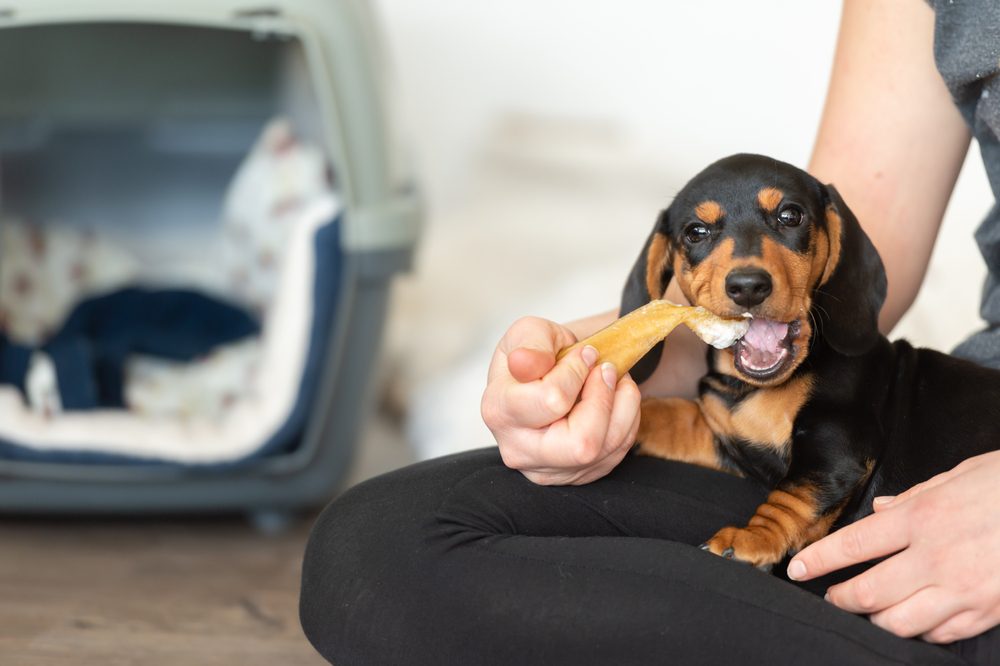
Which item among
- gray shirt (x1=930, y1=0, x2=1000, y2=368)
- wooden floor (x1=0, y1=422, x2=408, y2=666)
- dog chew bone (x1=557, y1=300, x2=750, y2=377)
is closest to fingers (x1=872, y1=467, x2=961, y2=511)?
dog chew bone (x1=557, y1=300, x2=750, y2=377)

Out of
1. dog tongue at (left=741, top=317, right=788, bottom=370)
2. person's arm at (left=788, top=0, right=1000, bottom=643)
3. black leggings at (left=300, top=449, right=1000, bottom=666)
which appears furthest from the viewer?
person's arm at (left=788, top=0, right=1000, bottom=643)

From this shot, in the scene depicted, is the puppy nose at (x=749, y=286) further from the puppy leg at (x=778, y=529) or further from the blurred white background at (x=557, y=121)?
the blurred white background at (x=557, y=121)

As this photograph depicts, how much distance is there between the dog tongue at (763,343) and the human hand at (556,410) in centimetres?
16

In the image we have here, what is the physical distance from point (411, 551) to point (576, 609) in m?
0.18

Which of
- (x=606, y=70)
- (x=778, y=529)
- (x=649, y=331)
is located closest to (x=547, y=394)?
(x=649, y=331)

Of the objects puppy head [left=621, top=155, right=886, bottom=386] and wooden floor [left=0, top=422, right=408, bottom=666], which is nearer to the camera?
puppy head [left=621, top=155, right=886, bottom=386]

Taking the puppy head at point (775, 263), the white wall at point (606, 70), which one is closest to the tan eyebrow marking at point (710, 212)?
the puppy head at point (775, 263)

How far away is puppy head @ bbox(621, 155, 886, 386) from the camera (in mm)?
1250

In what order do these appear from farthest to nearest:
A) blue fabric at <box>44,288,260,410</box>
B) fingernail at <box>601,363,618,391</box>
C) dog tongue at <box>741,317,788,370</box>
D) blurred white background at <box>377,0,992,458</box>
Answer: blurred white background at <box>377,0,992,458</box> < blue fabric at <box>44,288,260,410</box> < dog tongue at <box>741,317,788,370</box> < fingernail at <box>601,363,618,391</box>

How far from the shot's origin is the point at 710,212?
51.6 inches

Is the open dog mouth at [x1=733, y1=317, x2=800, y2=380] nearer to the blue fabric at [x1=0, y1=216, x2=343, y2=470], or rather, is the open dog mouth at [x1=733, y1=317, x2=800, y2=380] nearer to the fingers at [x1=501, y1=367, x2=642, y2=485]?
the fingers at [x1=501, y1=367, x2=642, y2=485]

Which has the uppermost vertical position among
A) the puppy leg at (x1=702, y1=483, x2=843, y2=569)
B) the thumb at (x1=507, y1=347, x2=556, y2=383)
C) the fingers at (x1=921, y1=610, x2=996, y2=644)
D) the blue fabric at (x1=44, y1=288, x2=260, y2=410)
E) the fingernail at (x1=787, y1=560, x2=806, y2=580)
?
the thumb at (x1=507, y1=347, x2=556, y2=383)

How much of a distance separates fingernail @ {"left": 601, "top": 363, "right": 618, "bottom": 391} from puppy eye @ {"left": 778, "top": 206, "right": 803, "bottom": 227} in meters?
0.28

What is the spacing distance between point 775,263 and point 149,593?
4.17 ft
